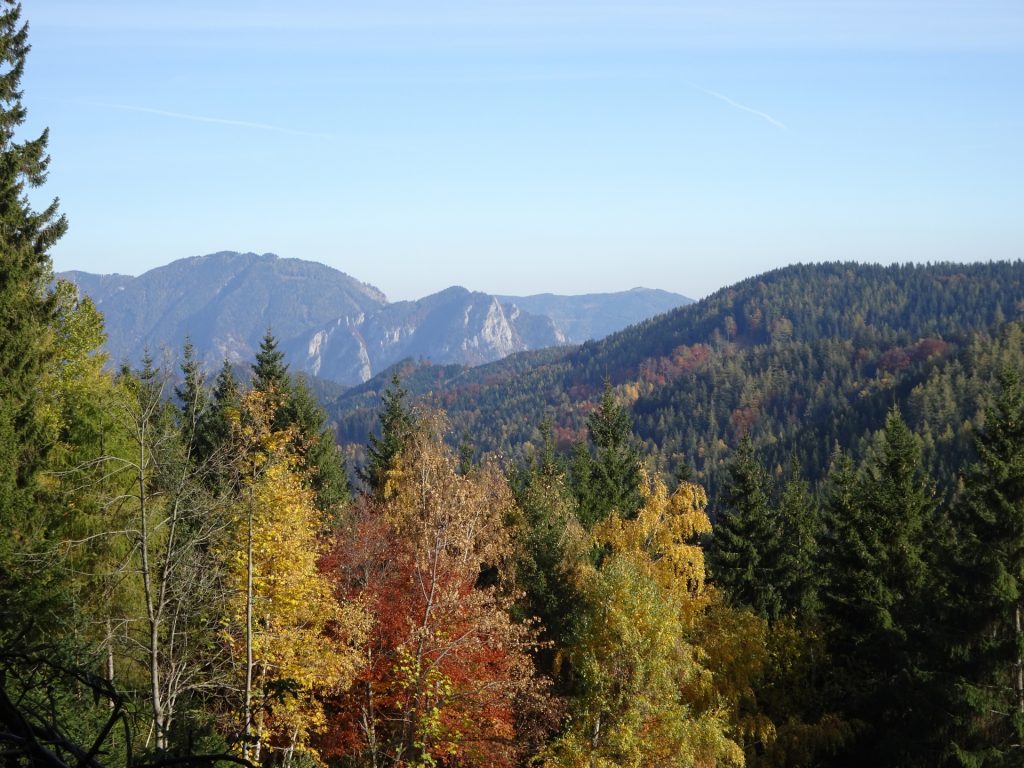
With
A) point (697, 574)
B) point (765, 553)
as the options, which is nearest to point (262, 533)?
point (697, 574)

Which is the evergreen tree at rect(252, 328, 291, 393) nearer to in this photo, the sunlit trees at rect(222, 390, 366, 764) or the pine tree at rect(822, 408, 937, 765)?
the sunlit trees at rect(222, 390, 366, 764)

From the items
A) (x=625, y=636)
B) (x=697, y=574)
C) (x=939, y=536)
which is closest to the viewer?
(x=625, y=636)

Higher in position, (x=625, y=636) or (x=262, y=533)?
(x=262, y=533)

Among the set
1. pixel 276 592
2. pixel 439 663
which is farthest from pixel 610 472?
pixel 276 592

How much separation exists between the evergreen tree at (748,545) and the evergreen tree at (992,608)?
14177mm

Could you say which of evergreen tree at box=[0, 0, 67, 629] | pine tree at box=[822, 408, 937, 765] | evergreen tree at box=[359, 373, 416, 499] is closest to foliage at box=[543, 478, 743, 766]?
pine tree at box=[822, 408, 937, 765]

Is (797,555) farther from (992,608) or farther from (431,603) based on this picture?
(431,603)

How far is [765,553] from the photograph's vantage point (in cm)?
3806

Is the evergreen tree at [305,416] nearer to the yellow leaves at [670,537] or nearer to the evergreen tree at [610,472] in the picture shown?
the evergreen tree at [610,472]

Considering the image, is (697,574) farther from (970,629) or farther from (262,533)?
(262,533)

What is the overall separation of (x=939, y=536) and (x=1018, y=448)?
9.90 m

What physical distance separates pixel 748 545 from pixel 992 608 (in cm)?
1535

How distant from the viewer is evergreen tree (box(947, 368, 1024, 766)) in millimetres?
20906

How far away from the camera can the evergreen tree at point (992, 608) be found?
2091cm
